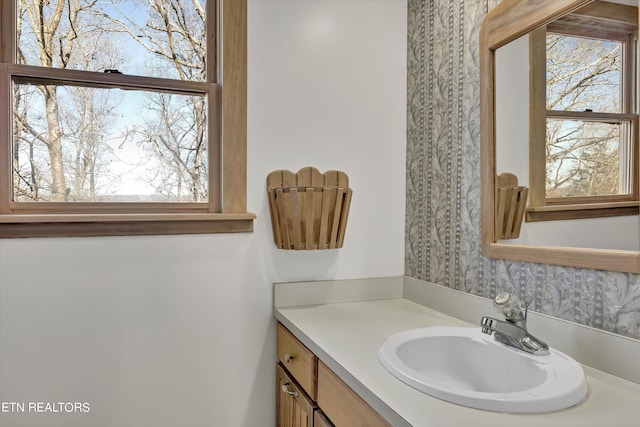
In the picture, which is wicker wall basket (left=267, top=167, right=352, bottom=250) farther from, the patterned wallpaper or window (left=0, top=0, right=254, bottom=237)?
the patterned wallpaper

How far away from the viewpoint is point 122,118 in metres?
1.60

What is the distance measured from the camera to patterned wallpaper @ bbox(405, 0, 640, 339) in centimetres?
121

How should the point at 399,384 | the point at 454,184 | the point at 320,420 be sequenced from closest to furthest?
the point at 399,384 < the point at 320,420 < the point at 454,184

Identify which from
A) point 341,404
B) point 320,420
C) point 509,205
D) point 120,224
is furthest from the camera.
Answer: point 120,224

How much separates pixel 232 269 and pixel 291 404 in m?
0.54

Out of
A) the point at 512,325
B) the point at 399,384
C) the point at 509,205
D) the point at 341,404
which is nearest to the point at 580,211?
the point at 509,205

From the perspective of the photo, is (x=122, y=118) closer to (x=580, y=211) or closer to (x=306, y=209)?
(x=306, y=209)

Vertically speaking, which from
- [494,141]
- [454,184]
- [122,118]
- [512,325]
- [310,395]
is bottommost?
[310,395]

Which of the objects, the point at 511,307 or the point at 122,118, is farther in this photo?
the point at 122,118

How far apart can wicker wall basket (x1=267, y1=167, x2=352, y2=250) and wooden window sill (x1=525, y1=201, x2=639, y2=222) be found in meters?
0.70

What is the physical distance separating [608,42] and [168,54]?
57.2 inches

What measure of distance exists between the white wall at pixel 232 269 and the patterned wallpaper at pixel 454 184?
0.29 ft

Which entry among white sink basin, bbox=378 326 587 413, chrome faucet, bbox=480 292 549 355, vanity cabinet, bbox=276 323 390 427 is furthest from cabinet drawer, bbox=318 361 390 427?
chrome faucet, bbox=480 292 549 355

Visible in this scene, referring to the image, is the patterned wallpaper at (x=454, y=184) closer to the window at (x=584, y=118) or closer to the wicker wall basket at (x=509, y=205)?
the wicker wall basket at (x=509, y=205)
